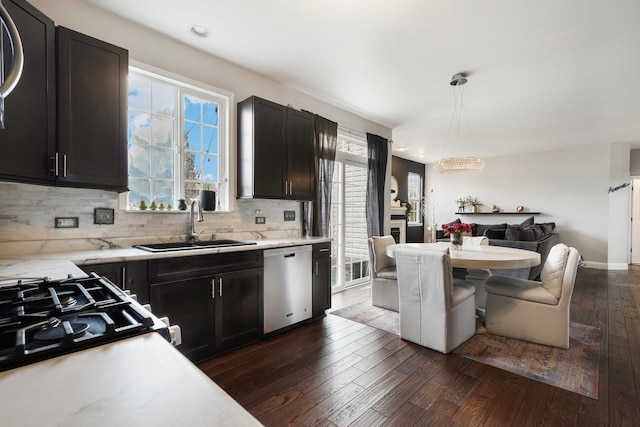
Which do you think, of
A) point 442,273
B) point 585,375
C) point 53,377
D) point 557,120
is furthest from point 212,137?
point 557,120

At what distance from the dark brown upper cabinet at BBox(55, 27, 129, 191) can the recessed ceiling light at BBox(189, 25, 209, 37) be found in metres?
0.66

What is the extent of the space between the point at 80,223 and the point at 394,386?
8.49 ft

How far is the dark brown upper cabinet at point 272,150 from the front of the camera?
308 cm

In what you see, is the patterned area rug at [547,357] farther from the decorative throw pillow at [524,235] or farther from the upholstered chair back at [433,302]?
the decorative throw pillow at [524,235]

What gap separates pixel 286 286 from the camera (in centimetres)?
300

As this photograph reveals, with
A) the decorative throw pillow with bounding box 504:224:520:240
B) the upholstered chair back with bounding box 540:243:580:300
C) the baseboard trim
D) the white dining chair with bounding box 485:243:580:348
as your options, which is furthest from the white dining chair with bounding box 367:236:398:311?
the baseboard trim

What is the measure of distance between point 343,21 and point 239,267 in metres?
2.23

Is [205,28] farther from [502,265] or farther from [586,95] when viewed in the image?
[586,95]

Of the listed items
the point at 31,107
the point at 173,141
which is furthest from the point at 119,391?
the point at 173,141

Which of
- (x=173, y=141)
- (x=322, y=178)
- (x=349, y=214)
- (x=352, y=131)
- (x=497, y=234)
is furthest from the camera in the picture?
(x=497, y=234)

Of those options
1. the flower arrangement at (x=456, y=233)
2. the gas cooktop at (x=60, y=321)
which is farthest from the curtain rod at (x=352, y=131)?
the gas cooktop at (x=60, y=321)

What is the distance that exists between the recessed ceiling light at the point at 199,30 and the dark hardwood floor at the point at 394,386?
9.14ft

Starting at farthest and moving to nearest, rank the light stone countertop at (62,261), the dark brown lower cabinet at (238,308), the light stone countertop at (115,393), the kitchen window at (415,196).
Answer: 1. the kitchen window at (415,196)
2. the dark brown lower cabinet at (238,308)
3. the light stone countertop at (62,261)
4. the light stone countertop at (115,393)

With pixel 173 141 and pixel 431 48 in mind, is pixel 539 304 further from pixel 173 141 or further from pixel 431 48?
pixel 173 141
